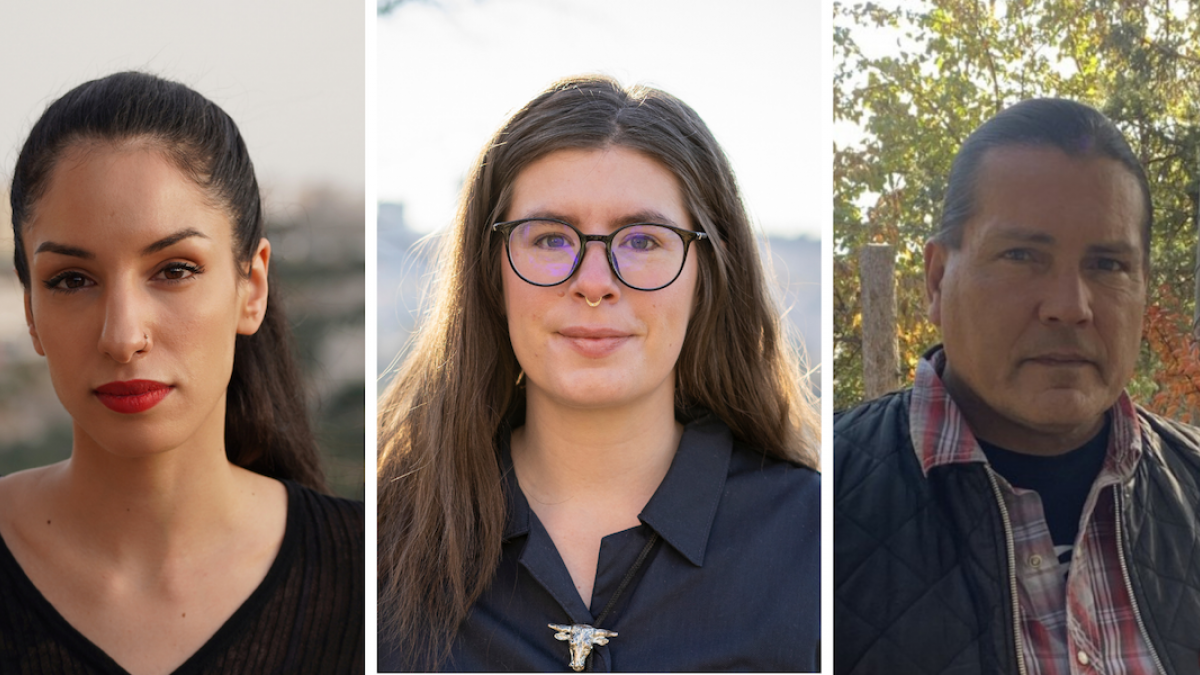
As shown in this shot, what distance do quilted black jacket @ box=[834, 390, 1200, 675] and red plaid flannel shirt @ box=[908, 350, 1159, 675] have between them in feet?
0.11

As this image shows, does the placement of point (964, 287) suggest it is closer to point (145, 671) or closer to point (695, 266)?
point (695, 266)

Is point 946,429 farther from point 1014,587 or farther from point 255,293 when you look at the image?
point 255,293

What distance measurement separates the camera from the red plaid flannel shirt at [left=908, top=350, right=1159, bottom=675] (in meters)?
2.46

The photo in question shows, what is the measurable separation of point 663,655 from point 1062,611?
947 millimetres

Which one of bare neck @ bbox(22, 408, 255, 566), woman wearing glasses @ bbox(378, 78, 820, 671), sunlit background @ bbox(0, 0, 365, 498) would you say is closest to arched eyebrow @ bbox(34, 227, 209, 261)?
sunlit background @ bbox(0, 0, 365, 498)

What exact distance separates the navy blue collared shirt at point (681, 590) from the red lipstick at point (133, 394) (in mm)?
801

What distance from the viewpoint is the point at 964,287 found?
252 centimetres

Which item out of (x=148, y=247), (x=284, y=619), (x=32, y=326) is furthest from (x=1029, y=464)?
(x=32, y=326)

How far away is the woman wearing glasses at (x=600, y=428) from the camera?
2.40m

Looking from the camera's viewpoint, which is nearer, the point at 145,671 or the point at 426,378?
the point at 145,671

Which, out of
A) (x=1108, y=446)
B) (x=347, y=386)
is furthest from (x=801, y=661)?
(x=347, y=386)

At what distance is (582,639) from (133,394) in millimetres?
1156

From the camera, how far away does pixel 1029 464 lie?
8.22ft

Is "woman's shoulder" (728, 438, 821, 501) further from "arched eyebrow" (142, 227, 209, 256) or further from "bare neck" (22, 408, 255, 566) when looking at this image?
"arched eyebrow" (142, 227, 209, 256)
